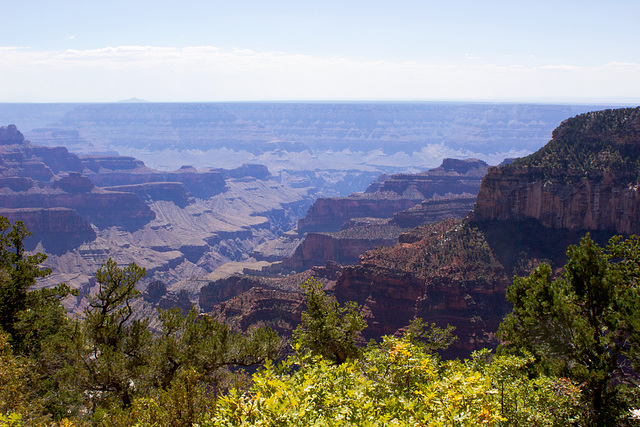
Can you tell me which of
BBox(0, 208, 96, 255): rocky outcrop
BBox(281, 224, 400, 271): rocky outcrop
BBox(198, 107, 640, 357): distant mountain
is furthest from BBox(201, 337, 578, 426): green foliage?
BBox(0, 208, 96, 255): rocky outcrop

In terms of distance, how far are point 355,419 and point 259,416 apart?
217cm

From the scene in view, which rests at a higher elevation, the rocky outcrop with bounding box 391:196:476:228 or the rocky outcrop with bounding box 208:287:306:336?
the rocky outcrop with bounding box 391:196:476:228

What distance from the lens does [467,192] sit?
538 feet

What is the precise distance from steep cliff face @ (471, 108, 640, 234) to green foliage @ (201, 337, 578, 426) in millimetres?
42519

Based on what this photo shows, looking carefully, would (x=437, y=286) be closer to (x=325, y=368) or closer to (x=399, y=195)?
(x=325, y=368)

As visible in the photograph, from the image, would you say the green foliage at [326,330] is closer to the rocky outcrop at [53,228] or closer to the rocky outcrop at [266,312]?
the rocky outcrop at [266,312]

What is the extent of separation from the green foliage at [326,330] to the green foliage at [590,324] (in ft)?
24.8

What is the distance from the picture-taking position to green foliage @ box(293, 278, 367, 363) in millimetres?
23891

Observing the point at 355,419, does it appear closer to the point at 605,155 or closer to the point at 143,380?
the point at 143,380

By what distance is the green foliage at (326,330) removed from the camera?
23.9 metres

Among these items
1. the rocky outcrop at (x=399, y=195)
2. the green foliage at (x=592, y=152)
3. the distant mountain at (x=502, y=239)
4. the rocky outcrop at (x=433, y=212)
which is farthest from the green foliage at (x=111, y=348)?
the rocky outcrop at (x=399, y=195)

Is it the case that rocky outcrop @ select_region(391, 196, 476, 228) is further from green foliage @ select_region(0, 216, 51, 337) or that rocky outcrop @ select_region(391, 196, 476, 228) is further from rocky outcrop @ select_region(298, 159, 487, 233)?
green foliage @ select_region(0, 216, 51, 337)

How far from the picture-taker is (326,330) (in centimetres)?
2406

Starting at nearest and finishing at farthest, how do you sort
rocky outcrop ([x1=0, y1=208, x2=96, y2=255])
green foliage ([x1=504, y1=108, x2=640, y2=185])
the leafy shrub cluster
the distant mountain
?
the leafy shrub cluster → the distant mountain → green foliage ([x1=504, y1=108, x2=640, y2=185]) → rocky outcrop ([x1=0, y1=208, x2=96, y2=255])
